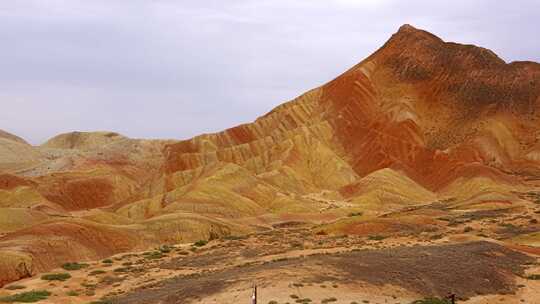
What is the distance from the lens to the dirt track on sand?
26062 mm

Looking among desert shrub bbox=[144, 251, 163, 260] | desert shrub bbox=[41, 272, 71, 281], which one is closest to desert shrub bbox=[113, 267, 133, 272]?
desert shrub bbox=[41, 272, 71, 281]

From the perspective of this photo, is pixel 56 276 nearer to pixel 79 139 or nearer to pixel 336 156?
pixel 336 156

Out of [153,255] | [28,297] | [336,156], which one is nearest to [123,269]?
[153,255]

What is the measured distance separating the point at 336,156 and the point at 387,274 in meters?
72.6

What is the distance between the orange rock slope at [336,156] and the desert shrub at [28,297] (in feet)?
94.0

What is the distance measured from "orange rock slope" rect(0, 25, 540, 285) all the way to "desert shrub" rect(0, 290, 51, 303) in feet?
94.0

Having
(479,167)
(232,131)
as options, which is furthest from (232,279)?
(232,131)

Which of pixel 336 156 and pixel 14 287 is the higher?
pixel 336 156

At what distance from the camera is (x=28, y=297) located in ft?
91.9

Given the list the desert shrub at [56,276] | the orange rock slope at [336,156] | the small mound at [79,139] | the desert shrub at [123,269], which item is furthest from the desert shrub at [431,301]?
the small mound at [79,139]

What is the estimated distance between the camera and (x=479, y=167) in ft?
297

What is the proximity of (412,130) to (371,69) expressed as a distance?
63.5 ft

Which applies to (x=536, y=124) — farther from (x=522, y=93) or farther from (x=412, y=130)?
(x=412, y=130)

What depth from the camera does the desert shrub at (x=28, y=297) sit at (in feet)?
90.0
